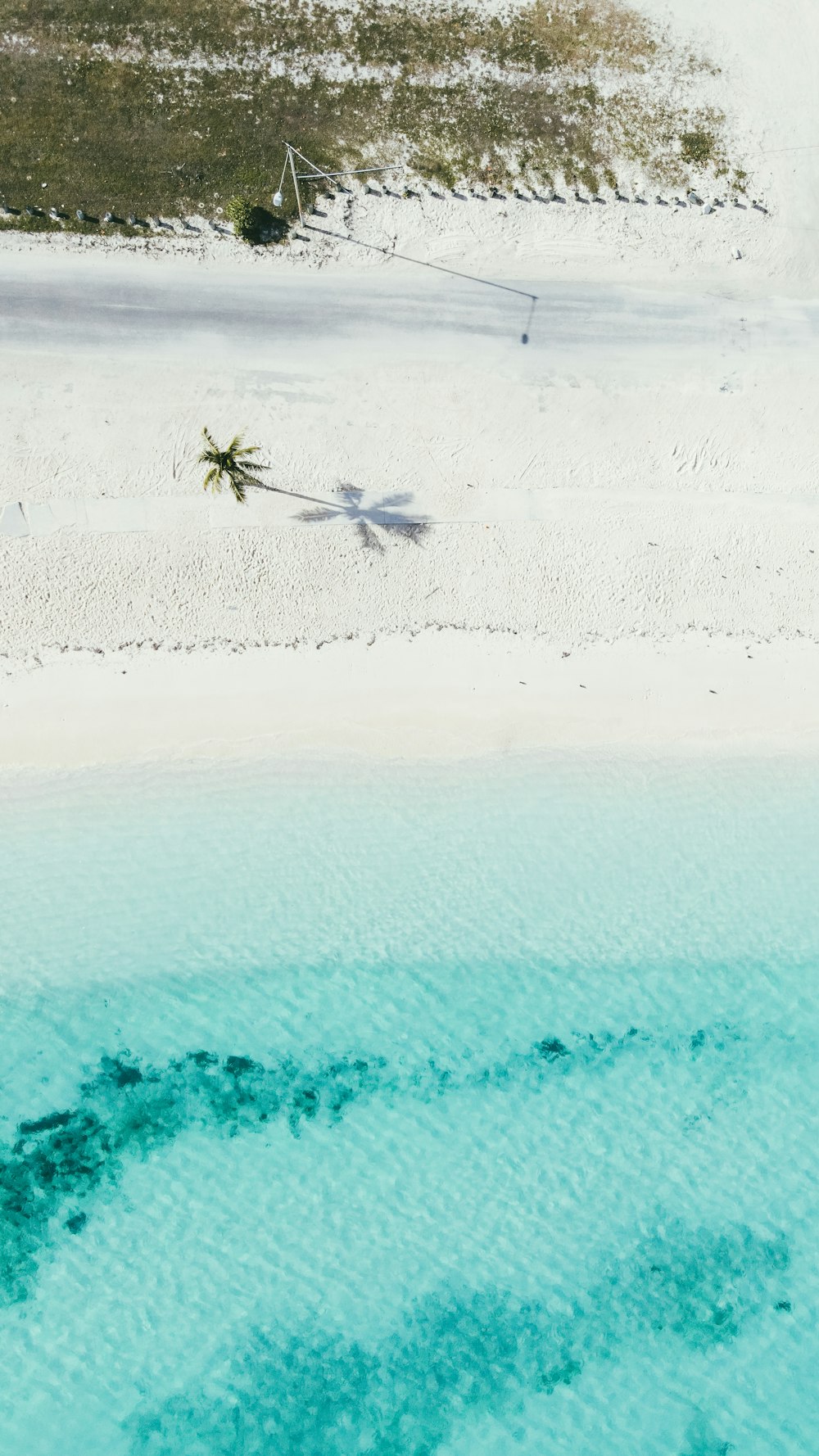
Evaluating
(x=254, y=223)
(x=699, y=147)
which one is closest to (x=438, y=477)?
(x=254, y=223)

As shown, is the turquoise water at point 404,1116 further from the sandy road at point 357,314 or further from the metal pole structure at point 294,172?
the metal pole structure at point 294,172

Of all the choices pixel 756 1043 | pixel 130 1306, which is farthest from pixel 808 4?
pixel 130 1306

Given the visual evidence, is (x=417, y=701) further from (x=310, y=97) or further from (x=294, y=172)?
(x=310, y=97)

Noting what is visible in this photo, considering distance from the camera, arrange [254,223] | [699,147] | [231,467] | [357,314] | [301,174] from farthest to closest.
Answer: [699,147]
[357,314]
[301,174]
[254,223]
[231,467]

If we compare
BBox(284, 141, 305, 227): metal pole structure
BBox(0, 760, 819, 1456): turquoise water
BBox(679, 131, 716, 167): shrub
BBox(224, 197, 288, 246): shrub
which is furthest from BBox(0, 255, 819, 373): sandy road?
BBox(0, 760, 819, 1456): turquoise water

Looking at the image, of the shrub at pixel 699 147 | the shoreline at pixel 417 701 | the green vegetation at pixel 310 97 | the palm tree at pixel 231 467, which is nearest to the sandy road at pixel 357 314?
the green vegetation at pixel 310 97

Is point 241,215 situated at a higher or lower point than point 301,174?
lower

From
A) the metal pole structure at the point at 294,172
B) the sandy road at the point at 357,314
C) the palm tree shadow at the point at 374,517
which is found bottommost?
the palm tree shadow at the point at 374,517
